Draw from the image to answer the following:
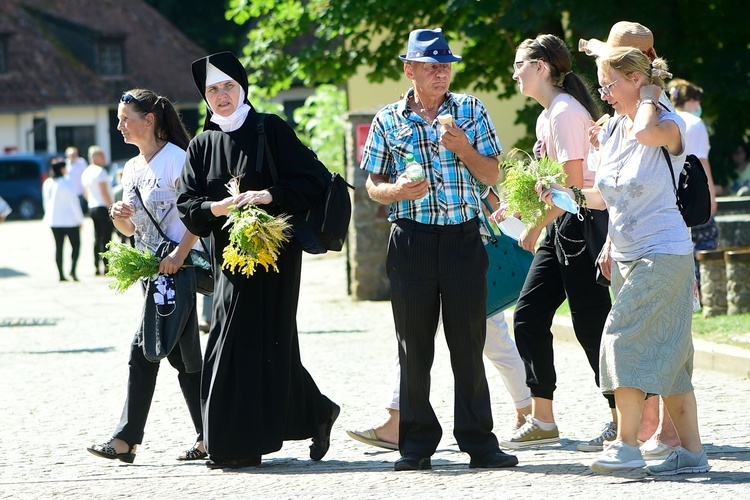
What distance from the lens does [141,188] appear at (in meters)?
6.92

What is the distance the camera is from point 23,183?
45.2 meters

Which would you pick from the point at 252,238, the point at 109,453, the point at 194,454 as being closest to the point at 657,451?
the point at 252,238

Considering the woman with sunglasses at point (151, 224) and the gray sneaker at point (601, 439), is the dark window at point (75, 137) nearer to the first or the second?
the woman with sunglasses at point (151, 224)

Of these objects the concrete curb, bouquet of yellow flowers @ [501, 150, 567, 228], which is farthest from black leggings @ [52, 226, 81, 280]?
bouquet of yellow flowers @ [501, 150, 567, 228]

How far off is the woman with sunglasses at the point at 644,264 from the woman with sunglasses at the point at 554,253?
0.47 metres

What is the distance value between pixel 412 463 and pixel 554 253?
4.40 ft

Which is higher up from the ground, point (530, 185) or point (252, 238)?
point (530, 185)

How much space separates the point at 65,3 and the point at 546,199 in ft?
192

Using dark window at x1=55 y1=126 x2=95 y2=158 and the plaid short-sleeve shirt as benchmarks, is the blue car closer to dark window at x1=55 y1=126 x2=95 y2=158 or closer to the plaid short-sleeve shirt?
dark window at x1=55 y1=126 x2=95 y2=158

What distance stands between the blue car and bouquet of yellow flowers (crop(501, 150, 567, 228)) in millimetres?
40346

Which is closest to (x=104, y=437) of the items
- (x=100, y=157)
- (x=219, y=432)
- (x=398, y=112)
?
(x=219, y=432)

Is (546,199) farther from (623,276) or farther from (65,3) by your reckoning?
(65,3)

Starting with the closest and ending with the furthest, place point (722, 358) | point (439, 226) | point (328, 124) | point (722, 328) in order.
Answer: point (439, 226) < point (722, 358) < point (722, 328) < point (328, 124)

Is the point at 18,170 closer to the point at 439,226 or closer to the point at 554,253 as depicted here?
the point at 554,253
